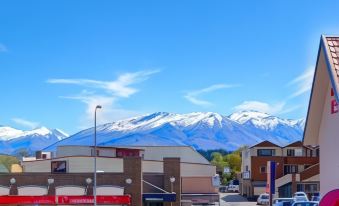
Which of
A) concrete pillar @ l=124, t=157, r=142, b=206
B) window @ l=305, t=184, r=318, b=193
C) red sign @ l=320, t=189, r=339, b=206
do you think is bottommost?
window @ l=305, t=184, r=318, b=193

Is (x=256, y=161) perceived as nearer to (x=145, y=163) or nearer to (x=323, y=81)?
(x=145, y=163)

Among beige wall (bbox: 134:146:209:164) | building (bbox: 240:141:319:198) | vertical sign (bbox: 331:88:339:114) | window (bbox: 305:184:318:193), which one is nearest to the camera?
vertical sign (bbox: 331:88:339:114)

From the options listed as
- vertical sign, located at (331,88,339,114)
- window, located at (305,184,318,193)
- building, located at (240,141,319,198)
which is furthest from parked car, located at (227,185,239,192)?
vertical sign, located at (331,88,339,114)

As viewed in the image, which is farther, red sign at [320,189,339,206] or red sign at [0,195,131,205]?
red sign at [0,195,131,205]

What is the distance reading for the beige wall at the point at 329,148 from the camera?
37.3 ft

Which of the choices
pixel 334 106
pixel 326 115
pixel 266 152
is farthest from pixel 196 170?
pixel 334 106

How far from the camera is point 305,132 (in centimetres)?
1300

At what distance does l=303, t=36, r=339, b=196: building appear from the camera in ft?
34.8

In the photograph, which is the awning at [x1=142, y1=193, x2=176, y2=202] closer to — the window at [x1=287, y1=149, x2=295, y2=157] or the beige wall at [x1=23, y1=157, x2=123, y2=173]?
the beige wall at [x1=23, y1=157, x2=123, y2=173]

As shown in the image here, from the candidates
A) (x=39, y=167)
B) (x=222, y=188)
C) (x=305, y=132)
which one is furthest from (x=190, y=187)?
(x=305, y=132)

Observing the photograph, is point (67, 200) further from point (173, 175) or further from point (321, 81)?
point (321, 81)

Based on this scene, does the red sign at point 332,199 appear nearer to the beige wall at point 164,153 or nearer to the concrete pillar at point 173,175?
the concrete pillar at point 173,175

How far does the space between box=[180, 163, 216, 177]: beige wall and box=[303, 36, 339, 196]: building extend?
76.5 meters

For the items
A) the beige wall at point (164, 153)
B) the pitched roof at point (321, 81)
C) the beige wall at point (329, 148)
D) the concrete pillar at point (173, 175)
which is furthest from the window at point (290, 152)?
the beige wall at point (329, 148)
